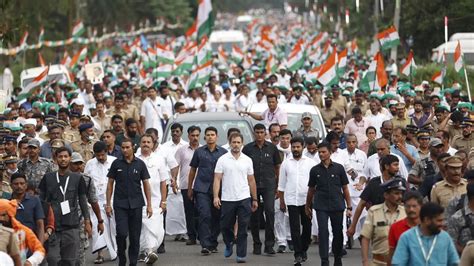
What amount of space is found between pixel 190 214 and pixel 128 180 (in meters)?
2.96

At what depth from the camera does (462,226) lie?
35.7 feet

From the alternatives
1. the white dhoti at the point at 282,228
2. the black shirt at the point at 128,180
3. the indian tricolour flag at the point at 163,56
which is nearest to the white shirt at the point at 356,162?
the white dhoti at the point at 282,228

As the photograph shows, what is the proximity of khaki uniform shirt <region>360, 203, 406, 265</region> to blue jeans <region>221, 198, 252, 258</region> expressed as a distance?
4738 millimetres

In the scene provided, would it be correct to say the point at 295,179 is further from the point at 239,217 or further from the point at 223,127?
the point at 223,127

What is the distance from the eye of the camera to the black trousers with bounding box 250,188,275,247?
1703 centimetres

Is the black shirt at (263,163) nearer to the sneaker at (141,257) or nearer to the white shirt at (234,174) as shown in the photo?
the white shirt at (234,174)

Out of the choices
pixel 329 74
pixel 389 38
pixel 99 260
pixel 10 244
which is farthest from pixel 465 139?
pixel 329 74

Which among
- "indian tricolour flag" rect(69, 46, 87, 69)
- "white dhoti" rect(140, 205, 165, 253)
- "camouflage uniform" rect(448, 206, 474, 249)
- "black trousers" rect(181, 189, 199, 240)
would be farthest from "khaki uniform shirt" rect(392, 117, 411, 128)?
"indian tricolour flag" rect(69, 46, 87, 69)

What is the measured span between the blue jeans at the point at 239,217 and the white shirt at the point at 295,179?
466mm

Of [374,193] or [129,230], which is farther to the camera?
[129,230]

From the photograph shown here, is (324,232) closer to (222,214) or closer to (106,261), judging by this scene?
(222,214)

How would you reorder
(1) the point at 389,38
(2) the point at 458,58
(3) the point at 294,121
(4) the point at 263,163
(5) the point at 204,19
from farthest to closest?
(5) the point at 204,19
(1) the point at 389,38
(2) the point at 458,58
(3) the point at 294,121
(4) the point at 263,163

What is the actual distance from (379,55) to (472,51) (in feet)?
25.8

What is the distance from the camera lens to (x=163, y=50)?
36781 mm
